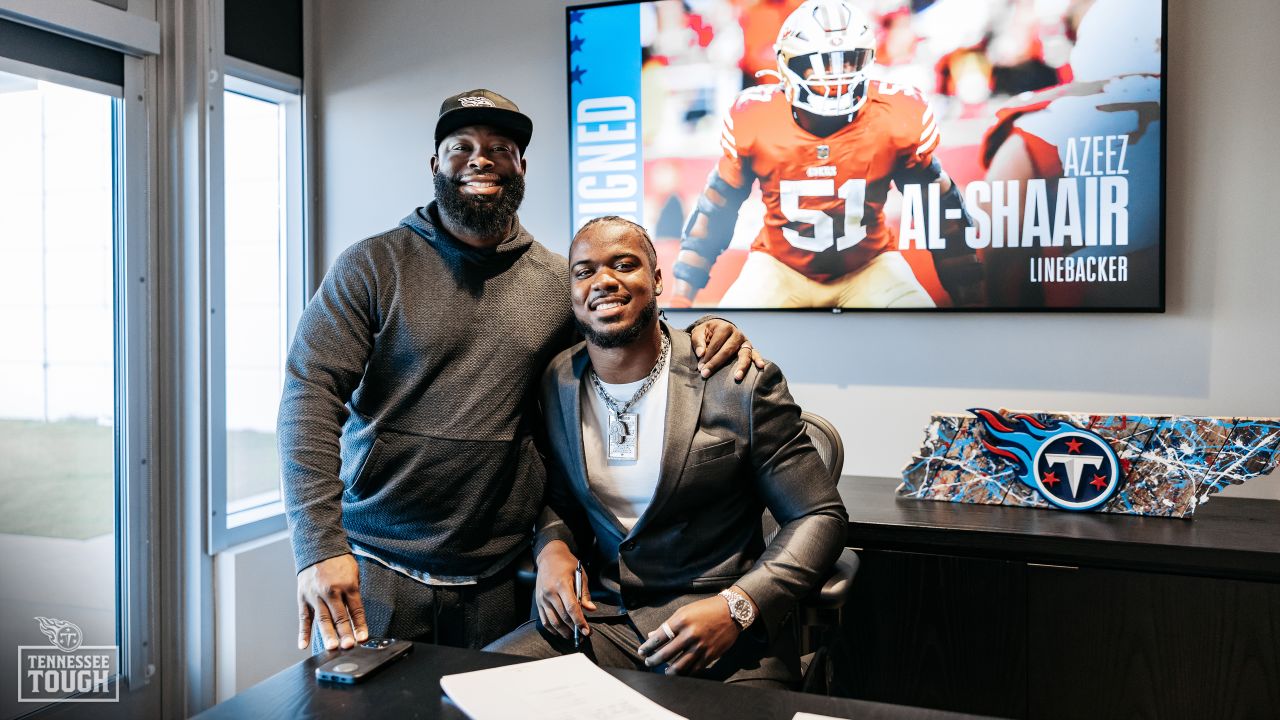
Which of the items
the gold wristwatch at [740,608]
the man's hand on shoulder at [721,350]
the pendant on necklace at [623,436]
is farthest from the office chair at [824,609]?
the pendant on necklace at [623,436]

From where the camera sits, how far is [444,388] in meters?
2.18

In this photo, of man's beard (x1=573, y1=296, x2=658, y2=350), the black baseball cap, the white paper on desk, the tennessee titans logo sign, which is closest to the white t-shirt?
man's beard (x1=573, y1=296, x2=658, y2=350)

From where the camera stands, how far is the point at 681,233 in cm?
334

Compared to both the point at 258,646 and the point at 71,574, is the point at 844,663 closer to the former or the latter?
the point at 258,646

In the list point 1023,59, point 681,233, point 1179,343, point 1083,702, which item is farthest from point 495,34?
point 1083,702

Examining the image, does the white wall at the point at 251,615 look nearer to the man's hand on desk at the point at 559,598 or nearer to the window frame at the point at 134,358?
the window frame at the point at 134,358

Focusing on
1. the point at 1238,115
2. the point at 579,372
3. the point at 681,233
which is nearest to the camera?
the point at 579,372

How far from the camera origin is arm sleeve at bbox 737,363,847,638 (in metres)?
1.97

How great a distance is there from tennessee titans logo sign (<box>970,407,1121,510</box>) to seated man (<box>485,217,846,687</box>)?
0.77 metres

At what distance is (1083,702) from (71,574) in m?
2.94

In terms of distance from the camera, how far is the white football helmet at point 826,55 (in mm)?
3102

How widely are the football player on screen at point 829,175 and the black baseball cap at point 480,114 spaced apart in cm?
115

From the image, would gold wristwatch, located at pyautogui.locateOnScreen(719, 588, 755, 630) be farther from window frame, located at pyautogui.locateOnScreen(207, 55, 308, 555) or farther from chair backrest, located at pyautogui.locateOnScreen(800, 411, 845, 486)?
window frame, located at pyautogui.locateOnScreen(207, 55, 308, 555)

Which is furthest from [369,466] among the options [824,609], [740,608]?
[824,609]
